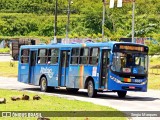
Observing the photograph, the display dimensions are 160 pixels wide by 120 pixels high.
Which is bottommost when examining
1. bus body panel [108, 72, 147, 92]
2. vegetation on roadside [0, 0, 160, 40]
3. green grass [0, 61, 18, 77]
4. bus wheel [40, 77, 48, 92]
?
green grass [0, 61, 18, 77]

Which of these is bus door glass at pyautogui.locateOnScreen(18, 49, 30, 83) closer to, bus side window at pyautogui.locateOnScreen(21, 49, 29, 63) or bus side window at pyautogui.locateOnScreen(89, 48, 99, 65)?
bus side window at pyautogui.locateOnScreen(21, 49, 29, 63)

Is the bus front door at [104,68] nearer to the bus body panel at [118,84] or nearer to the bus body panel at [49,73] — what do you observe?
the bus body panel at [118,84]

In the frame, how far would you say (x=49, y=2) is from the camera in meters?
107

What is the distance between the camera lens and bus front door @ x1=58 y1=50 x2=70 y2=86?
28.4 m

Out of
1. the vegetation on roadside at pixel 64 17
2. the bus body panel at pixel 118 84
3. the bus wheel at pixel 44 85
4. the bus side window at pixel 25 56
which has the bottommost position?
the bus wheel at pixel 44 85

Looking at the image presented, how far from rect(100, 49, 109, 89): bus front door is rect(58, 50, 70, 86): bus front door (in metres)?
3.28

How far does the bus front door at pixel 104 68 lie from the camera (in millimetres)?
25172

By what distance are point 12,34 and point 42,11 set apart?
9742mm

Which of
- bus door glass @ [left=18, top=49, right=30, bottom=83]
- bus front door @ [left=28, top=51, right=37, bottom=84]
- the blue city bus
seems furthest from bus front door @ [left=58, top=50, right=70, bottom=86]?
bus door glass @ [left=18, top=49, right=30, bottom=83]

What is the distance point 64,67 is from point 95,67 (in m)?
3.20

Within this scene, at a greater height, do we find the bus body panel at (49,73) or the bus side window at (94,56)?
the bus side window at (94,56)

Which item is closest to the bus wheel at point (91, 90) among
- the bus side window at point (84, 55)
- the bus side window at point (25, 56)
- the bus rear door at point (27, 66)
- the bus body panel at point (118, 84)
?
the bus body panel at point (118, 84)

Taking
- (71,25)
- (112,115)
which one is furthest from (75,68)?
(71,25)

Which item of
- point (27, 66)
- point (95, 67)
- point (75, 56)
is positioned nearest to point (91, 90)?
point (95, 67)
